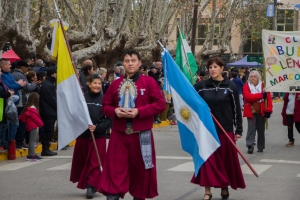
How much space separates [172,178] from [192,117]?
2.32 metres

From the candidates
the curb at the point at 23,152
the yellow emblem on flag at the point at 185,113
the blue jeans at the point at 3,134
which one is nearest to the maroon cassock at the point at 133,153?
the yellow emblem on flag at the point at 185,113

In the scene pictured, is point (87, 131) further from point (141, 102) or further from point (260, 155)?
point (260, 155)

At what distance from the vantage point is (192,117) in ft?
30.4

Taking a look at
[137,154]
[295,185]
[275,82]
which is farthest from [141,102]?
[275,82]

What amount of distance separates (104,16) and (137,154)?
Result: 19210 mm

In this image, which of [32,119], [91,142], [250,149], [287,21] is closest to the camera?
[91,142]

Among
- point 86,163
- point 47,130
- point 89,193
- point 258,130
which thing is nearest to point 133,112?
point 86,163

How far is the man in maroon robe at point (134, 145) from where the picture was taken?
312 inches

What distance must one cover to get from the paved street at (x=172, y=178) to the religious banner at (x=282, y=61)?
137 cm

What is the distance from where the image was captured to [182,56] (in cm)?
1255

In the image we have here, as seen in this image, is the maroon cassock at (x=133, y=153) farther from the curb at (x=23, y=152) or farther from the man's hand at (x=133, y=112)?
the curb at (x=23, y=152)

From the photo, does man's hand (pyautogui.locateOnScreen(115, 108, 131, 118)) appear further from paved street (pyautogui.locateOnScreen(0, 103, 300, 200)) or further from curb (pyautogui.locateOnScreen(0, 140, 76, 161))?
curb (pyautogui.locateOnScreen(0, 140, 76, 161))

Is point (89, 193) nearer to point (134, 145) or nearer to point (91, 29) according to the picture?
point (134, 145)

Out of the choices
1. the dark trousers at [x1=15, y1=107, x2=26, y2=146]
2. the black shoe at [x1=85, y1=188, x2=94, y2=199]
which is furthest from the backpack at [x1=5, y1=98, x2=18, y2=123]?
the black shoe at [x1=85, y1=188, x2=94, y2=199]
